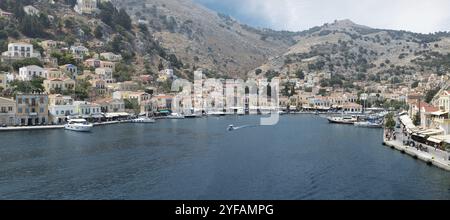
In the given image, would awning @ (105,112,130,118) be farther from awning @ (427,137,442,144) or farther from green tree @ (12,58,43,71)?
awning @ (427,137,442,144)

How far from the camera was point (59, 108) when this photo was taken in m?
55.1

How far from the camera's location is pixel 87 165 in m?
26.6

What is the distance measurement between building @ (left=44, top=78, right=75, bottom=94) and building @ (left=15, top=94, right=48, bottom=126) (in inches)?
390

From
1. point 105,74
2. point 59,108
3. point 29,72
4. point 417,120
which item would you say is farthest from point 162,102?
point 417,120

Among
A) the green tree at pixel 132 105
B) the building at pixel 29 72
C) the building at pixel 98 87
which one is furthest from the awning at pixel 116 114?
the building at pixel 29 72

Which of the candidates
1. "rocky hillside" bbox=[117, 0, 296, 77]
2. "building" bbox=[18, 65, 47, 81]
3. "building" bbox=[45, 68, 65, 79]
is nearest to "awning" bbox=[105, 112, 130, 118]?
"building" bbox=[45, 68, 65, 79]

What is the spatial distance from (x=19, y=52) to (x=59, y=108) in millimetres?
23007

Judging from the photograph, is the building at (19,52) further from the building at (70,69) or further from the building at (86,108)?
the building at (86,108)

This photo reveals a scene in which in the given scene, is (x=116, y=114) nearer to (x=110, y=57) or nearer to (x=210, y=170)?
(x=110, y=57)

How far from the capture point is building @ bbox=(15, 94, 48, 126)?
50969 millimetres
